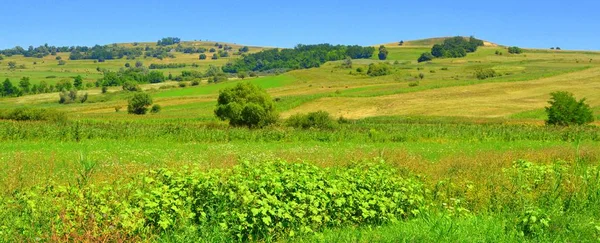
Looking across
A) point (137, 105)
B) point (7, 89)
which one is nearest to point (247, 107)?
point (137, 105)

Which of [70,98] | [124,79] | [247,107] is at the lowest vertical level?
[70,98]

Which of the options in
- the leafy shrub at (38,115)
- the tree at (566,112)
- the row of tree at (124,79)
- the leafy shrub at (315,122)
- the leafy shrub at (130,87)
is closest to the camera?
the leafy shrub at (315,122)

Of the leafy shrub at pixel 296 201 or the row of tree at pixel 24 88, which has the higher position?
the leafy shrub at pixel 296 201

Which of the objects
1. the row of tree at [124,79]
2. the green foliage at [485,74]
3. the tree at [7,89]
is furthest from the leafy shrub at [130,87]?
the green foliage at [485,74]

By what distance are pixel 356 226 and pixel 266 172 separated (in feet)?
6.51

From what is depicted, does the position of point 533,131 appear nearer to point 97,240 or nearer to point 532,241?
point 532,241

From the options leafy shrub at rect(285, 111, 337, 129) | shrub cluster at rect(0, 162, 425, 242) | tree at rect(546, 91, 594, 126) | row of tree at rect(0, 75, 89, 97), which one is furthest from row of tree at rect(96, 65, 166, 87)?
shrub cluster at rect(0, 162, 425, 242)

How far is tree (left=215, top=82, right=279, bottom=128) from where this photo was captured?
Result: 51.0m

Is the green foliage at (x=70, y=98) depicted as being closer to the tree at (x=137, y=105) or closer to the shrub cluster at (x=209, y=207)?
the tree at (x=137, y=105)

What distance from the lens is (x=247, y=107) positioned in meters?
50.8

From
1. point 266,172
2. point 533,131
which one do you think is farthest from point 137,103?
point 266,172

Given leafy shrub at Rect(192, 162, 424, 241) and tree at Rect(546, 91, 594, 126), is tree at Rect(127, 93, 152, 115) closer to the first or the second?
tree at Rect(546, 91, 594, 126)

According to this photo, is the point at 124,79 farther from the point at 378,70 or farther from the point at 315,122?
the point at 315,122

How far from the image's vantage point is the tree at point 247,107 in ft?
167
